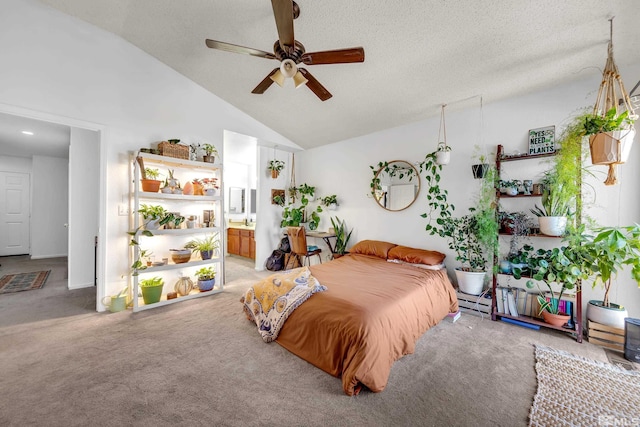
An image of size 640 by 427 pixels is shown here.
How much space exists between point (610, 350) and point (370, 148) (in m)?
3.48

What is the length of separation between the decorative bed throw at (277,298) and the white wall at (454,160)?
195 centimetres

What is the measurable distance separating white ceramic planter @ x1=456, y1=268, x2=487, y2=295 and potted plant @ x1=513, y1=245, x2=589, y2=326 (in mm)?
357

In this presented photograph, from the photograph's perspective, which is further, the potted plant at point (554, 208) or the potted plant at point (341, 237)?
the potted plant at point (341, 237)

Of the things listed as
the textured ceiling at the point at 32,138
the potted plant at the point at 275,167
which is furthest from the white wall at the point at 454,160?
the textured ceiling at the point at 32,138

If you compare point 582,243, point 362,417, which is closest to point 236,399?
point 362,417

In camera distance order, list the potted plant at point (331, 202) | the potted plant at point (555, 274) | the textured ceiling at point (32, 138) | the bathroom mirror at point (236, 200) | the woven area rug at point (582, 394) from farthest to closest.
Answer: the bathroom mirror at point (236, 200)
the potted plant at point (331, 202)
the textured ceiling at point (32, 138)
the potted plant at point (555, 274)
the woven area rug at point (582, 394)

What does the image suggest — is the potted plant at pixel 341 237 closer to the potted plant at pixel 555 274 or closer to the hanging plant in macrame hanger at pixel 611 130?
the potted plant at pixel 555 274

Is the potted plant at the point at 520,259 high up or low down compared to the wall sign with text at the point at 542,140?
down

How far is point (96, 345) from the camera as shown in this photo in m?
2.16

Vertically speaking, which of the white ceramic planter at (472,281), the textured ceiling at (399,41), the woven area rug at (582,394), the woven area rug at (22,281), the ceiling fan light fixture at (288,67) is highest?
the textured ceiling at (399,41)

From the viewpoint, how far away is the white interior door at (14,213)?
18.3ft

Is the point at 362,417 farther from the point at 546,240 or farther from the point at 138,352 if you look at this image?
the point at 546,240

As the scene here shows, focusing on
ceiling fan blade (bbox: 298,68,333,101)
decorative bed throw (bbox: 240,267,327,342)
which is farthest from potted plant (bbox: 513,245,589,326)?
ceiling fan blade (bbox: 298,68,333,101)

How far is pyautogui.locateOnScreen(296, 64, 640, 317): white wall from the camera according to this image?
7.90 feet
